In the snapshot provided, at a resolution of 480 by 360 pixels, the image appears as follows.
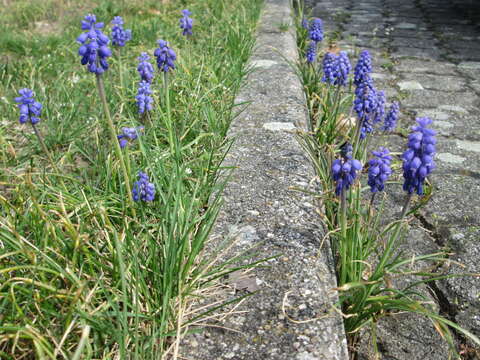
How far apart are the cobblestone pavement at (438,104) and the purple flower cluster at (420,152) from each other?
0.67 m

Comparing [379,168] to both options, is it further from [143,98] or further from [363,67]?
[143,98]

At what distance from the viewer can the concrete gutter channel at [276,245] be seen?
140 cm

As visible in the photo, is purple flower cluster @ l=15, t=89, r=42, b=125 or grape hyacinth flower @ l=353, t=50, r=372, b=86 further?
grape hyacinth flower @ l=353, t=50, r=372, b=86

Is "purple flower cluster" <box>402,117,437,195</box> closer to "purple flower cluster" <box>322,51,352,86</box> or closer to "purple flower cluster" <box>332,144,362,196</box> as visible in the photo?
"purple flower cluster" <box>332,144,362,196</box>

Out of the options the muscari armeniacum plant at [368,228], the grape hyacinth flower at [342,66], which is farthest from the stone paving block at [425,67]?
the muscari armeniacum plant at [368,228]

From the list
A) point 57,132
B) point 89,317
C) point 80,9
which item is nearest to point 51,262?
point 89,317

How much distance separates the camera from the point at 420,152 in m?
1.44

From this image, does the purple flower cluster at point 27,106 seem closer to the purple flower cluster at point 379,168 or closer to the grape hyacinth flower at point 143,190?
the grape hyacinth flower at point 143,190

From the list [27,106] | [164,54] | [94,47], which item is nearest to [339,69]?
[164,54]

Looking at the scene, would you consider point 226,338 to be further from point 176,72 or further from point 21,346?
point 176,72

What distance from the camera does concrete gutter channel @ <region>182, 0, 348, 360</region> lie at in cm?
140

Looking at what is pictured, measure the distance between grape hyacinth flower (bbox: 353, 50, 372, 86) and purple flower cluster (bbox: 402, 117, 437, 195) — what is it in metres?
1.04

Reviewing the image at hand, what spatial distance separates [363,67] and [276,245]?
126 centimetres

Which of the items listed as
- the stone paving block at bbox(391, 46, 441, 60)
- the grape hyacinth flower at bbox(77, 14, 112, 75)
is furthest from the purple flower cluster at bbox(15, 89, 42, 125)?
the stone paving block at bbox(391, 46, 441, 60)
